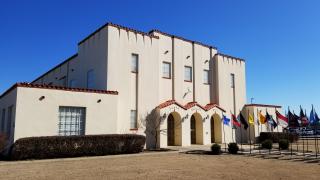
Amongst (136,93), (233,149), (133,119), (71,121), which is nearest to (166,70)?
(136,93)

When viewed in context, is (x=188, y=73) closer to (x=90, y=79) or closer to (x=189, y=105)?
(x=189, y=105)

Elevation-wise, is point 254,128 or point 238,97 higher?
point 238,97

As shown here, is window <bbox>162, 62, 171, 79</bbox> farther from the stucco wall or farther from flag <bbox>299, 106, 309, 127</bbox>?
flag <bbox>299, 106, 309, 127</bbox>

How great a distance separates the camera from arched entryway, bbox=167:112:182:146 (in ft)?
81.8

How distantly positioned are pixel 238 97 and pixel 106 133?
16.8 m

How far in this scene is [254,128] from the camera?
104ft

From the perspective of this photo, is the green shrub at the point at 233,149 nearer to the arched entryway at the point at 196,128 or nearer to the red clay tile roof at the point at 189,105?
the red clay tile roof at the point at 189,105

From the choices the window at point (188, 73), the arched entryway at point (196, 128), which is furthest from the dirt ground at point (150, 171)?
the window at point (188, 73)

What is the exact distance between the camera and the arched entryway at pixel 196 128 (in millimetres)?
26766

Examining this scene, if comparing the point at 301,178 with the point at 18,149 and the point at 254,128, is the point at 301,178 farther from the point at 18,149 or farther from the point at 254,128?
the point at 254,128

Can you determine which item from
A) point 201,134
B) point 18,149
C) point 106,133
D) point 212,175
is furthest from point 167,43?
point 212,175

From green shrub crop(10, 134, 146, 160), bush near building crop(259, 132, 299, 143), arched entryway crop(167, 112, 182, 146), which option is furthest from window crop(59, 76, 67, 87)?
bush near building crop(259, 132, 299, 143)

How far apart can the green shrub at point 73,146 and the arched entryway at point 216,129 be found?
11160 mm

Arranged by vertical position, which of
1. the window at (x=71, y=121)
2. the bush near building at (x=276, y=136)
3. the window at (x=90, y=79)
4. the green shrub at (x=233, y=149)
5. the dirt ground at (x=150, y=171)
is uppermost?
the window at (x=90, y=79)
